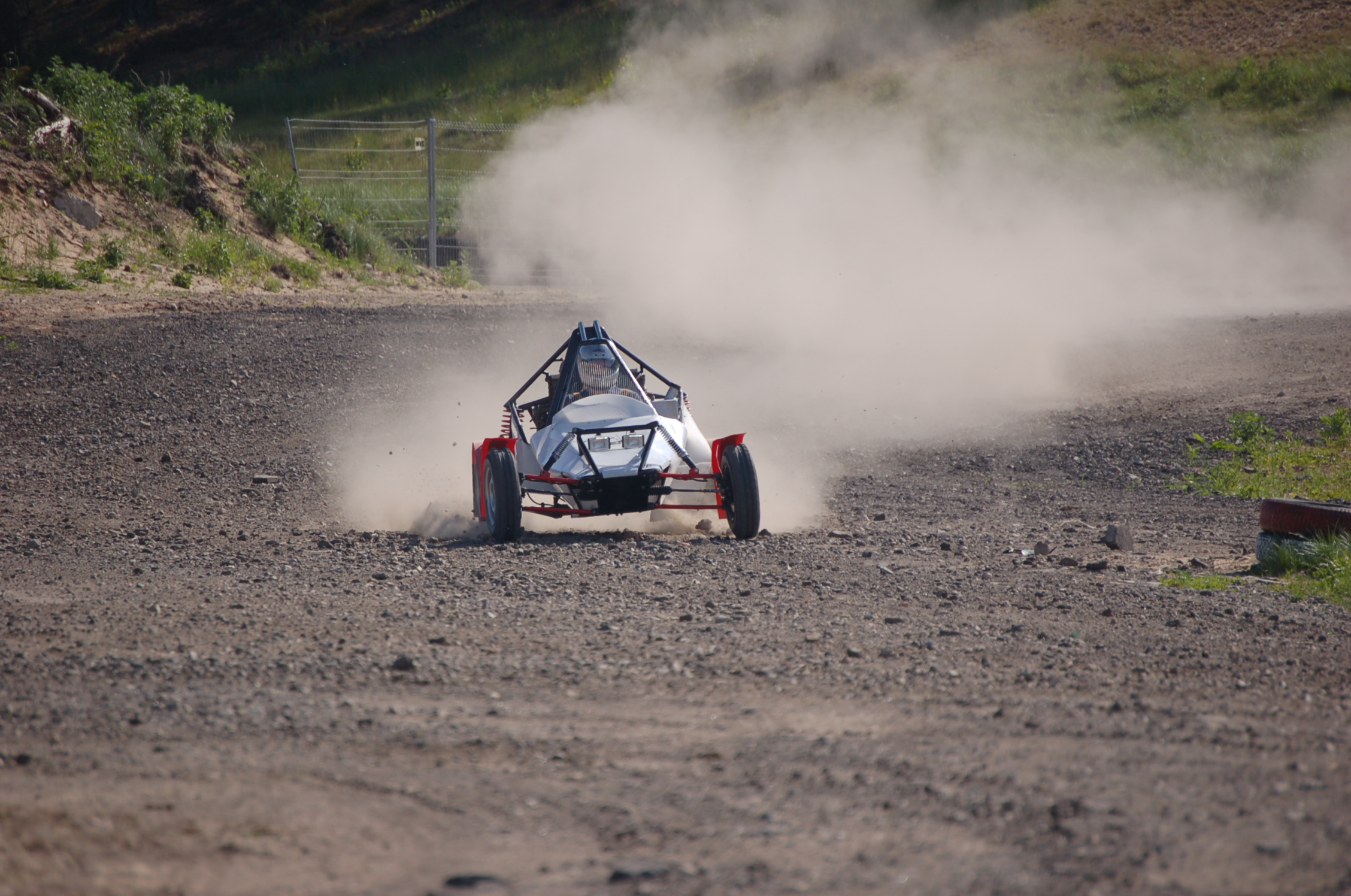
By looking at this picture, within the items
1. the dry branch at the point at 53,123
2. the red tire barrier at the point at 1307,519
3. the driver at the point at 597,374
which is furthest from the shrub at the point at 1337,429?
the dry branch at the point at 53,123

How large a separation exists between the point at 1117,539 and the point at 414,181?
733 inches

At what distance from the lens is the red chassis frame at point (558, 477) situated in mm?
7766

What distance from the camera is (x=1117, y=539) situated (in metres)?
7.75

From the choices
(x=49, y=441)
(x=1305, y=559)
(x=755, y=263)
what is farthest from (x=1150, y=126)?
(x=49, y=441)

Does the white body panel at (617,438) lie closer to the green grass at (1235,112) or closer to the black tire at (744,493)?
the black tire at (744,493)

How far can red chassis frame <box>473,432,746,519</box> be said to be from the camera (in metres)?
7.77

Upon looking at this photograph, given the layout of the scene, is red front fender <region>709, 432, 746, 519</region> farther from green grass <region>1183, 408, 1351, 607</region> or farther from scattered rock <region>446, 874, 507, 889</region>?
scattered rock <region>446, 874, 507, 889</region>

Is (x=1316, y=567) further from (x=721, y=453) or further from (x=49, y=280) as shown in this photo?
(x=49, y=280)

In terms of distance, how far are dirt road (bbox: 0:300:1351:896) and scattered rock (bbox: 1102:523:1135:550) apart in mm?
93

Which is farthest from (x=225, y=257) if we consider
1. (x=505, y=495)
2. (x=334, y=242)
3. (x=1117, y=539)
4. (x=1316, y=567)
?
(x=1316, y=567)

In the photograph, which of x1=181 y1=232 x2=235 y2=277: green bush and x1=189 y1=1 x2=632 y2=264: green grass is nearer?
x1=181 y1=232 x2=235 y2=277: green bush

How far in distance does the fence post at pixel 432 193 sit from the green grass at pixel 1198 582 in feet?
Answer: 56.4

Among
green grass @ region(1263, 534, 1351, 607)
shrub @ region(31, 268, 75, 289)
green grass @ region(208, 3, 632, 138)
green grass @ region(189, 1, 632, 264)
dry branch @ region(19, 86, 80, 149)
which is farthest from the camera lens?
green grass @ region(208, 3, 632, 138)

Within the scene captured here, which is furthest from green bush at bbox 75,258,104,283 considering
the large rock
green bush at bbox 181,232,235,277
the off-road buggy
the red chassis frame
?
the red chassis frame
